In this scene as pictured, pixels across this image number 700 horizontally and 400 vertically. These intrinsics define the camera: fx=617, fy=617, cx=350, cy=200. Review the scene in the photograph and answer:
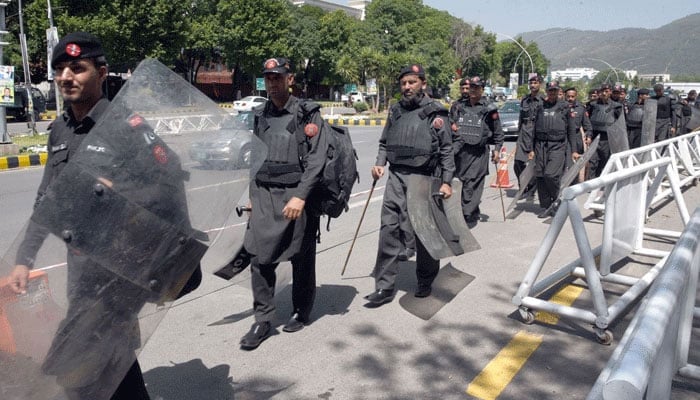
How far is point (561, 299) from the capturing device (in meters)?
4.64

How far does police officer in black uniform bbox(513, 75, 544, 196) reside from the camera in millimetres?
8375

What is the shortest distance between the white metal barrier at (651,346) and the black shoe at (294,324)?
7.84 ft

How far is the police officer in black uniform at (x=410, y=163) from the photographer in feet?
15.0

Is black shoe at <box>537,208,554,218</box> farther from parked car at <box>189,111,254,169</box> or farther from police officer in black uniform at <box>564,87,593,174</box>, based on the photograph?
parked car at <box>189,111,254,169</box>

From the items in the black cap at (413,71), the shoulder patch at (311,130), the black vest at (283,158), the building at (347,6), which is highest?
the building at (347,6)

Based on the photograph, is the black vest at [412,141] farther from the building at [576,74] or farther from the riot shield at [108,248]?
the building at [576,74]

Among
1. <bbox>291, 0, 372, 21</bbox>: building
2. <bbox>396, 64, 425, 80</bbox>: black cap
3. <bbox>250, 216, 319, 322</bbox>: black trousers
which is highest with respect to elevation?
<bbox>291, 0, 372, 21</bbox>: building

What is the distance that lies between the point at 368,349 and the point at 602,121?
805 cm

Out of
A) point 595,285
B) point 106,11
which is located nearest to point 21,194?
point 595,285

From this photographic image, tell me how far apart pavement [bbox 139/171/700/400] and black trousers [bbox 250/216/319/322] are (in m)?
0.10

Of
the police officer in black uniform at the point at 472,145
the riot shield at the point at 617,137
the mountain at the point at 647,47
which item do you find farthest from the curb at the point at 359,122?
the mountain at the point at 647,47

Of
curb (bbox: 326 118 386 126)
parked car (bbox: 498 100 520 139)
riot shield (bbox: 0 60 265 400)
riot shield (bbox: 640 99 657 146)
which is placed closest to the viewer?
riot shield (bbox: 0 60 265 400)

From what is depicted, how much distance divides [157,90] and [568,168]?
6.89 m

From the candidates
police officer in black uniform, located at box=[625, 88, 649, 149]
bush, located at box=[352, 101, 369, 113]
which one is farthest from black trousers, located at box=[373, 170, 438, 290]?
bush, located at box=[352, 101, 369, 113]
